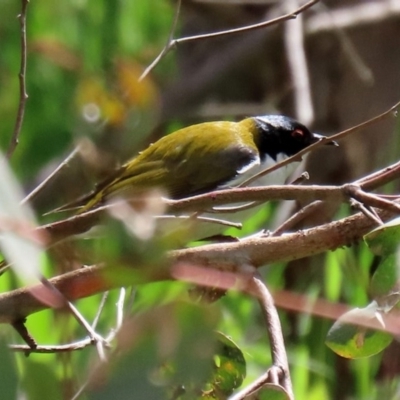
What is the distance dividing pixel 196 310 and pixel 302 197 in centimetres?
64

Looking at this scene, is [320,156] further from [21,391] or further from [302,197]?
[21,391]

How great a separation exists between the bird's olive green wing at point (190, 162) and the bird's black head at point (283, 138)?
14 cm

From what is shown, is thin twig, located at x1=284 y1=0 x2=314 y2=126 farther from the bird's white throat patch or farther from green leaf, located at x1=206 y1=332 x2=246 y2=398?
green leaf, located at x1=206 y1=332 x2=246 y2=398

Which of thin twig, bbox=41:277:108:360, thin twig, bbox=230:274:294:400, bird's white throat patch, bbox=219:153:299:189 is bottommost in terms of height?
bird's white throat patch, bbox=219:153:299:189

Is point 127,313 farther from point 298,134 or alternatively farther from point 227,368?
point 298,134

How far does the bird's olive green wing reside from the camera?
3279 millimetres

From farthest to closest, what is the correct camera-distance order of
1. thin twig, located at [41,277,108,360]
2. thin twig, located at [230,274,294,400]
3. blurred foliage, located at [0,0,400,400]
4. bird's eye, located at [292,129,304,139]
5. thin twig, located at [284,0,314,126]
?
1. thin twig, located at [284,0,314,126]
2. bird's eye, located at [292,129,304,139]
3. thin twig, located at [230,274,294,400]
4. thin twig, located at [41,277,108,360]
5. blurred foliage, located at [0,0,400,400]

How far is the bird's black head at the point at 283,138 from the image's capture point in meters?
3.66

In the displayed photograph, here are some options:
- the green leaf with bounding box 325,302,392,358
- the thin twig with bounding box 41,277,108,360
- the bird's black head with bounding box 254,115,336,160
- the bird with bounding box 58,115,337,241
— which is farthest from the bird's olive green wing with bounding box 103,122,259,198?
the green leaf with bounding box 325,302,392,358

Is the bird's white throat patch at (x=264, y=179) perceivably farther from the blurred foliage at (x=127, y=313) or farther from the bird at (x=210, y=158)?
the blurred foliage at (x=127, y=313)

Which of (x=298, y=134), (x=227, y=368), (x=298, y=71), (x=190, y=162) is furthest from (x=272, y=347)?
(x=298, y=71)

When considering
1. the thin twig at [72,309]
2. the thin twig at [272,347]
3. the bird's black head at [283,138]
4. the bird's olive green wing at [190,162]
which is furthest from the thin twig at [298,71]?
the thin twig at [72,309]

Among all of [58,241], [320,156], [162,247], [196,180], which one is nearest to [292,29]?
[320,156]

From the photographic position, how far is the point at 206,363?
2.15ft
